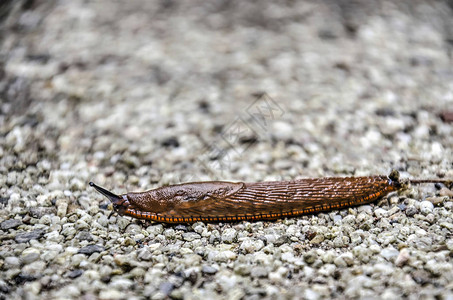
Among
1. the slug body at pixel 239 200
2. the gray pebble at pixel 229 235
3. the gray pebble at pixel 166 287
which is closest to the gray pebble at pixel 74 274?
the gray pebble at pixel 166 287

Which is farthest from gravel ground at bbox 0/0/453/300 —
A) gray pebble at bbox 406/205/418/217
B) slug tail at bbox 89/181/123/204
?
slug tail at bbox 89/181/123/204

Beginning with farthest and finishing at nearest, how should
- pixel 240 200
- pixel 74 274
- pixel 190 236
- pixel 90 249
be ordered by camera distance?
pixel 240 200, pixel 190 236, pixel 90 249, pixel 74 274

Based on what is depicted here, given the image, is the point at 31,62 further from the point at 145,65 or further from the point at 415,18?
the point at 415,18

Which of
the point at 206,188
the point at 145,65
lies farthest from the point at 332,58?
the point at 206,188

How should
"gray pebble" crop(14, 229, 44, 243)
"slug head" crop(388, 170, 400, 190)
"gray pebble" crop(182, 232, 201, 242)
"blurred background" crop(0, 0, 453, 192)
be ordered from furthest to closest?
"blurred background" crop(0, 0, 453, 192) < "slug head" crop(388, 170, 400, 190) < "gray pebble" crop(182, 232, 201, 242) < "gray pebble" crop(14, 229, 44, 243)

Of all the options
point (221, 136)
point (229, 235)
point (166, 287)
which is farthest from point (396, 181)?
point (166, 287)

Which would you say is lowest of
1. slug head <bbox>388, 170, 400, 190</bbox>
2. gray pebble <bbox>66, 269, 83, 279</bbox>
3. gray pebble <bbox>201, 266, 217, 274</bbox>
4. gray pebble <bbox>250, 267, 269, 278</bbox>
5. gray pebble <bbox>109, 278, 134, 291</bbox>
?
slug head <bbox>388, 170, 400, 190</bbox>

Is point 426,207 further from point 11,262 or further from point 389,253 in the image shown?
point 11,262

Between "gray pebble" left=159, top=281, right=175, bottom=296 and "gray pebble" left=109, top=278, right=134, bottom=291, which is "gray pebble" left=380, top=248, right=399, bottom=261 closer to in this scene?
"gray pebble" left=159, top=281, right=175, bottom=296

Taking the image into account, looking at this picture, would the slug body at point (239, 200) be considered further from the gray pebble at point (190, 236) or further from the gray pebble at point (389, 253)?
the gray pebble at point (389, 253)
